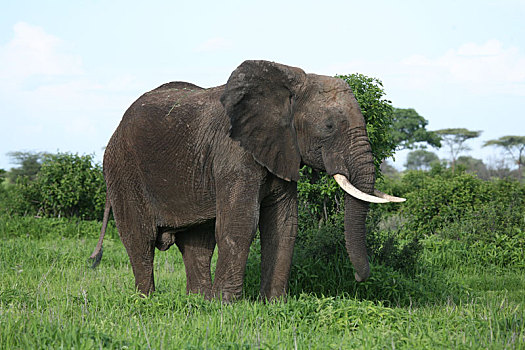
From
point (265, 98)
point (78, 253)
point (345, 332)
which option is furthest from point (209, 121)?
point (78, 253)

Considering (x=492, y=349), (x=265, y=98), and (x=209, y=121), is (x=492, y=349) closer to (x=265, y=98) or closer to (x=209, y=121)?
(x=265, y=98)

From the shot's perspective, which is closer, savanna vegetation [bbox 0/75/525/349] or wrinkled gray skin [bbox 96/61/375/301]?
savanna vegetation [bbox 0/75/525/349]

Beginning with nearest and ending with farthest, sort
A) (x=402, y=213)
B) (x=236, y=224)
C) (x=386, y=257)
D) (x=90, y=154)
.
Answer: (x=236, y=224)
(x=386, y=257)
(x=402, y=213)
(x=90, y=154)

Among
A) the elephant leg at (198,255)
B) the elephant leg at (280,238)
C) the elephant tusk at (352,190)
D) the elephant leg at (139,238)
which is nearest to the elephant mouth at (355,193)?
the elephant tusk at (352,190)

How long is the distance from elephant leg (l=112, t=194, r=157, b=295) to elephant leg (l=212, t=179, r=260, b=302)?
1.39 metres

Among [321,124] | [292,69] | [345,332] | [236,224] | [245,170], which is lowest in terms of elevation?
[345,332]

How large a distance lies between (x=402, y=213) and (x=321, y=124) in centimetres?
996

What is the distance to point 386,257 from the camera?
8.58 m

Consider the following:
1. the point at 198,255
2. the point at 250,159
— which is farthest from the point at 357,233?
the point at 198,255

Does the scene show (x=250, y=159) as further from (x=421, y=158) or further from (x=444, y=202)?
(x=421, y=158)

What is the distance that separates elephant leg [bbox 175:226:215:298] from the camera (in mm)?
7543

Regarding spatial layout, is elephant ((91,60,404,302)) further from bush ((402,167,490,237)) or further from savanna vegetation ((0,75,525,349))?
bush ((402,167,490,237))

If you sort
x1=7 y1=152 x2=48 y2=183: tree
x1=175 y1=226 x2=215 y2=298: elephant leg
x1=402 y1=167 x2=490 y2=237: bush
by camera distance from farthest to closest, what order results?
x1=7 y1=152 x2=48 y2=183: tree, x1=402 y1=167 x2=490 y2=237: bush, x1=175 y1=226 x2=215 y2=298: elephant leg

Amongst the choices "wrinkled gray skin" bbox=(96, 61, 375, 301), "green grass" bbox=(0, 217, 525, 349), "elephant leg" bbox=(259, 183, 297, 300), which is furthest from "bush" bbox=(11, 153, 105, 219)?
"elephant leg" bbox=(259, 183, 297, 300)
